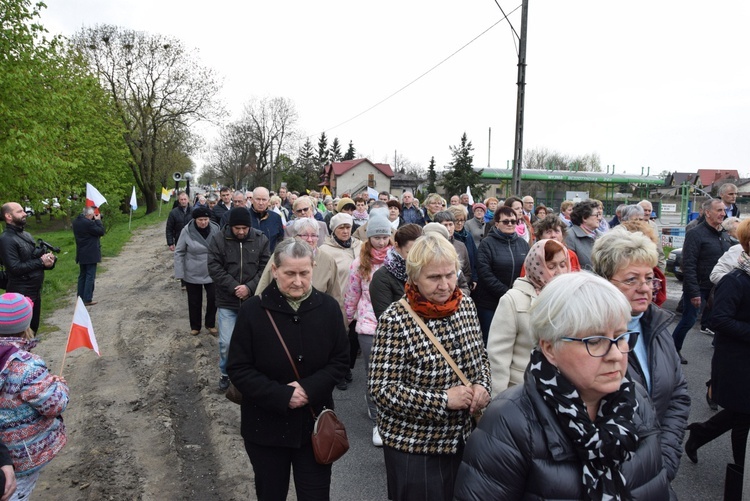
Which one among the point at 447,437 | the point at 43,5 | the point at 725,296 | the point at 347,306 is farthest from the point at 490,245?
the point at 43,5

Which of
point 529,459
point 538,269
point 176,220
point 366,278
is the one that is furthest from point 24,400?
point 176,220

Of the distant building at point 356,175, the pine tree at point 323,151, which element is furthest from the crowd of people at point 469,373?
the pine tree at point 323,151

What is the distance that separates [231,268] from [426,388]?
3902 mm

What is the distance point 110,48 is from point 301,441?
41415 millimetres

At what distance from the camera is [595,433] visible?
5.40ft

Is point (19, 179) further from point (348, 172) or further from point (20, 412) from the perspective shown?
point (348, 172)

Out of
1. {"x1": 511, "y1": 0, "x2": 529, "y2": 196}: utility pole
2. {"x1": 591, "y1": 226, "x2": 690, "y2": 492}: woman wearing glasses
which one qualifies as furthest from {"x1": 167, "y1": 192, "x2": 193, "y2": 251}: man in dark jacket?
{"x1": 591, "y1": 226, "x2": 690, "y2": 492}: woman wearing glasses

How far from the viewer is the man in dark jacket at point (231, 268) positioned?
587 centimetres

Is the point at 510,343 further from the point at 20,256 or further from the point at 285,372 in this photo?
the point at 20,256

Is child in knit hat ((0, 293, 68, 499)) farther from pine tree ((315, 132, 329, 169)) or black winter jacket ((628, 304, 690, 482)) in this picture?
pine tree ((315, 132, 329, 169))

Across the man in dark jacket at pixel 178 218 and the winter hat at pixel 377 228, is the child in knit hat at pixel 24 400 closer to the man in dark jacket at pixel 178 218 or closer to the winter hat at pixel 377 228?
the winter hat at pixel 377 228

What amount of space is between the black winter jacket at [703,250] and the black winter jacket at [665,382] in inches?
175

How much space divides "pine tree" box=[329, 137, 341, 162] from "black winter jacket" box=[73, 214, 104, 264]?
8059 centimetres

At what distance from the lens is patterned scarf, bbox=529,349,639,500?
164cm
